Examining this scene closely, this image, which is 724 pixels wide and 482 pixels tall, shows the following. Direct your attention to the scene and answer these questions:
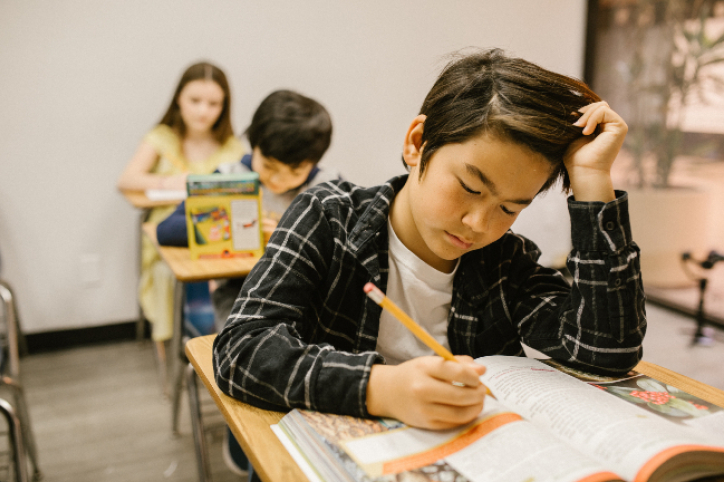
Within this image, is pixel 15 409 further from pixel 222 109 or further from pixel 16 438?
pixel 222 109

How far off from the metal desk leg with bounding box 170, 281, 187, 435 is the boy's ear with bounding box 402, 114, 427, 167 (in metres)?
0.98

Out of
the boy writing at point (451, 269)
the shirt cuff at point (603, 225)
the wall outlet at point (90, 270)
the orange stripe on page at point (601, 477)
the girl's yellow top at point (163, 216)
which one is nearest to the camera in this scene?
the orange stripe on page at point (601, 477)

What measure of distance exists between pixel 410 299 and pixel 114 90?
2250 mm

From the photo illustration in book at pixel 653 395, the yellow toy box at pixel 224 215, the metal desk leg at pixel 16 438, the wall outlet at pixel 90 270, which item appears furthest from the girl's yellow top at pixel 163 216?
the photo illustration in book at pixel 653 395

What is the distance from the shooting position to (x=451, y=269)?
0.93 metres

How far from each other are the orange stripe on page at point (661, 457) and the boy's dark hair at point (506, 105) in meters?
0.39

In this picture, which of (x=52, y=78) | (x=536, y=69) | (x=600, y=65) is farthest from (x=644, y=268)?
(x=52, y=78)

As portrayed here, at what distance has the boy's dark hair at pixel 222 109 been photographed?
2.56m

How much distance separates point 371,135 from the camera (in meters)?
3.12

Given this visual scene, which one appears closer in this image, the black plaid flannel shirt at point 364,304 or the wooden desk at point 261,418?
the wooden desk at point 261,418

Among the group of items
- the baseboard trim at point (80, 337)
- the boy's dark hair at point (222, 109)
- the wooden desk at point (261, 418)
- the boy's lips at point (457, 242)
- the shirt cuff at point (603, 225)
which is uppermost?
the boy's dark hair at point (222, 109)

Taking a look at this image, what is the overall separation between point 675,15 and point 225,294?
9.74ft

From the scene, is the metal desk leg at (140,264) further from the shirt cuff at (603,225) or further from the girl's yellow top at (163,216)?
the shirt cuff at (603,225)

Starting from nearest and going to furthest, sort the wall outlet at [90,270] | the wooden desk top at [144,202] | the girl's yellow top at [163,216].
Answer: the wooden desk top at [144,202] → the girl's yellow top at [163,216] → the wall outlet at [90,270]
